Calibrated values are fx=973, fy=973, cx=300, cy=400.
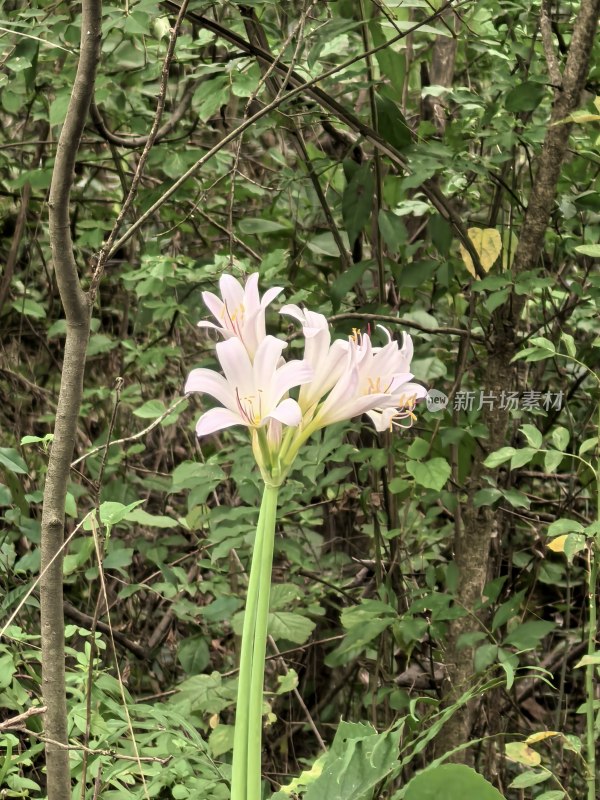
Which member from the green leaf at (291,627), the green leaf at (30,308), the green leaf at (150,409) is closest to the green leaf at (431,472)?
the green leaf at (291,627)

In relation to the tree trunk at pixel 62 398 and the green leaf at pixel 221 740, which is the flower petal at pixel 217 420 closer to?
the tree trunk at pixel 62 398

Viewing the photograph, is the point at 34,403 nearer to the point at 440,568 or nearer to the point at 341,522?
the point at 341,522

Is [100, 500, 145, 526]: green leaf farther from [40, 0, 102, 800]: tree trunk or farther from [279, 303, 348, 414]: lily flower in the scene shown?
[279, 303, 348, 414]: lily flower

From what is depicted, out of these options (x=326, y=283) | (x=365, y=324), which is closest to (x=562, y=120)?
(x=365, y=324)

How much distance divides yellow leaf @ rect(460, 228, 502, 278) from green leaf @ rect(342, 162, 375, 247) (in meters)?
0.17

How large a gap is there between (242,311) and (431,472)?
2.23 feet

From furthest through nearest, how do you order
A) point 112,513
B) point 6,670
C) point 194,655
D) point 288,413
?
point 194,655 → point 6,670 → point 112,513 → point 288,413

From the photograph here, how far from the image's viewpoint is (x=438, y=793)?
0.88 meters

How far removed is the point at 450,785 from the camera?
88cm

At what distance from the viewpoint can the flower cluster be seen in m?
0.72

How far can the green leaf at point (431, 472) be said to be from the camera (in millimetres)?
1361

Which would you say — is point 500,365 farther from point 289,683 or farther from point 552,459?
point 289,683

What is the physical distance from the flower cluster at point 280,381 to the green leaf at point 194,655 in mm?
912

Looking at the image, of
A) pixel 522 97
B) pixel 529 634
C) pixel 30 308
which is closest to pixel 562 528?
pixel 529 634
